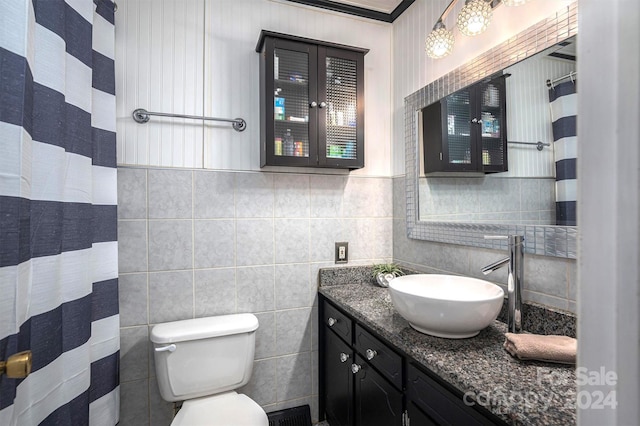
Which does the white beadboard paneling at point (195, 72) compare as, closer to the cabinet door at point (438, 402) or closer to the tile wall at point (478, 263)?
the tile wall at point (478, 263)

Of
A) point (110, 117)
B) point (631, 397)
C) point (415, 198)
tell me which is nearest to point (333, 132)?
point (415, 198)

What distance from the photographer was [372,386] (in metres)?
1.33

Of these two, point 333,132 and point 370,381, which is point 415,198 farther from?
point 370,381

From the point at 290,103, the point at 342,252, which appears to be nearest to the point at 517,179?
the point at 342,252

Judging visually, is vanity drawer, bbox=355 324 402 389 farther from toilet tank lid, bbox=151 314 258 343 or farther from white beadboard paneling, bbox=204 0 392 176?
white beadboard paneling, bbox=204 0 392 176

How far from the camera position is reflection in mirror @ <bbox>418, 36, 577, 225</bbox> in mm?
1066

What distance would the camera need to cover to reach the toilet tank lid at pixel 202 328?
145cm

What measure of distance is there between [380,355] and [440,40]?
1438 mm

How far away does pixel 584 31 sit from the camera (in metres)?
0.34

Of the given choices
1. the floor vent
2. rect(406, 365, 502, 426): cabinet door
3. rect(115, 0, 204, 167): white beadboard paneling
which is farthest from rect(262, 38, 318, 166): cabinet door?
the floor vent

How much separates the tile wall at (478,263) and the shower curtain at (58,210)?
1317 millimetres

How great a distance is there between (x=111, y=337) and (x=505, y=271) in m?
1.78

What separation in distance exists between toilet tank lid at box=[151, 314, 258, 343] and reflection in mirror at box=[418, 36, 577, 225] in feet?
4.08

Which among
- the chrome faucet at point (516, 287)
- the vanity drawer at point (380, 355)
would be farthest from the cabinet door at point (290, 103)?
the chrome faucet at point (516, 287)
